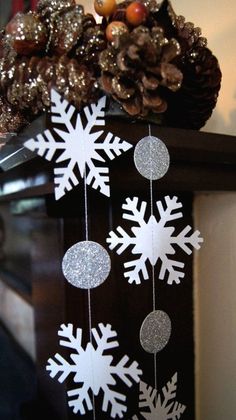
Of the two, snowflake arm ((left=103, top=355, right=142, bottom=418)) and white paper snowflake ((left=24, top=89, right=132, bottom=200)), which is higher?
white paper snowflake ((left=24, top=89, right=132, bottom=200))

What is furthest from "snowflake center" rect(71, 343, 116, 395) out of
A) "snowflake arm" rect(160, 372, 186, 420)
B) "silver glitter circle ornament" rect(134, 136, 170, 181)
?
"silver glitter circle ornament" rect(134, 136, 170, 181)

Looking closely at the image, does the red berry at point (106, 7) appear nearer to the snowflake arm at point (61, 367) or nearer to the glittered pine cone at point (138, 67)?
the glittered pine cone at point (138, 67)

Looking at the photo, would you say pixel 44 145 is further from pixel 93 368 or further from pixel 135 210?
pixel 93 368

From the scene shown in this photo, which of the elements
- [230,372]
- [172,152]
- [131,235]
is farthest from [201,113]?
[230,372]

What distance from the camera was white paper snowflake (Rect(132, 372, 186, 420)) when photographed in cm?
41

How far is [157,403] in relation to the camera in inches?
16.4

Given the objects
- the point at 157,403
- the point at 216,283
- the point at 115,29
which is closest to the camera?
the point at 115,29

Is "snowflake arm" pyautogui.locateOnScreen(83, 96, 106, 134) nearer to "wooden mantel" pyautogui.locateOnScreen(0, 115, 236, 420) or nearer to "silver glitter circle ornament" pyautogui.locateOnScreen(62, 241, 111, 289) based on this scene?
"wooden mantel" pyautogui.locateOnScreen(0, 115, 236, 420)

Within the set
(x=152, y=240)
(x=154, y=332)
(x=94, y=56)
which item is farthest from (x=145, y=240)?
(x=94, y=56)

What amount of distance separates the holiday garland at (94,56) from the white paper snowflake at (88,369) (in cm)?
27

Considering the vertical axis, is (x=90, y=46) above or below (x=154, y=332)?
above

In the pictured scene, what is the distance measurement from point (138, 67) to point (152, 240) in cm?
21

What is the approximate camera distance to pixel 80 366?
0.36 meters

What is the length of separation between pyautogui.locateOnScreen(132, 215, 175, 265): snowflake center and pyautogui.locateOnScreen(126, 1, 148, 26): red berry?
0.22 metres
